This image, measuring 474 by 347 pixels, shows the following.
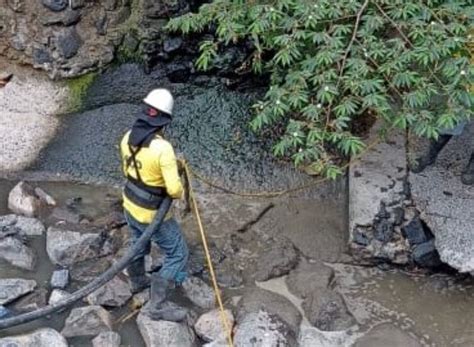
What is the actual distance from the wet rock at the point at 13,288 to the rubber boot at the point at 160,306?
0.96m

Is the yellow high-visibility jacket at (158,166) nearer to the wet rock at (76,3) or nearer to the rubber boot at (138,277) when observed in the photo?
the rubber boot at (138,277)

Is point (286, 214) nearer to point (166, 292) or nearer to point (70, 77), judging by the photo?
point (166, 292)

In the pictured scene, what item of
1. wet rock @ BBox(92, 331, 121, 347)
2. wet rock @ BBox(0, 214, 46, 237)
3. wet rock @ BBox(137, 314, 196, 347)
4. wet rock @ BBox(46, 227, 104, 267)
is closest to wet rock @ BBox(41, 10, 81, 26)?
wet rock @ BBox(0, 214, 46, 237)

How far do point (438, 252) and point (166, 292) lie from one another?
2133 mm

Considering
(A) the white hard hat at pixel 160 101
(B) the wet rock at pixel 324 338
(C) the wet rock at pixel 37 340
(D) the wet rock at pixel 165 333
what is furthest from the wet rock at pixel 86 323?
(A) the white hard hat at pixel 160 101

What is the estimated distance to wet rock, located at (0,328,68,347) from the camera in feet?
18.6

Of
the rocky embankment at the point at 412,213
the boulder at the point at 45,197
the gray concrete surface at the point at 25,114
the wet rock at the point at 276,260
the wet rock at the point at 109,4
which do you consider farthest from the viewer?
the wet rock at the point at 109,4

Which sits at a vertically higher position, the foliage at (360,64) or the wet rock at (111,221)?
the foliage at (360,64)

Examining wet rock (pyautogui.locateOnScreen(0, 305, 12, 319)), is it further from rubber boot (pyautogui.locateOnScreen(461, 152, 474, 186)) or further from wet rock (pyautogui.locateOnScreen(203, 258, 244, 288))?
rubber boot (pyautogui.locateOnScreen(461, 152, 474, 186))

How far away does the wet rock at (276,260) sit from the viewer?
6.58 m

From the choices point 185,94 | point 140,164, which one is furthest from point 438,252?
point 185,94

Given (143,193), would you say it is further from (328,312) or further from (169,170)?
(328,312)

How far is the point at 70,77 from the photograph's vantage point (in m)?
9.05

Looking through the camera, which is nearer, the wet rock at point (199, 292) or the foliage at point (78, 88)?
the wet rock at point (199, 292)
